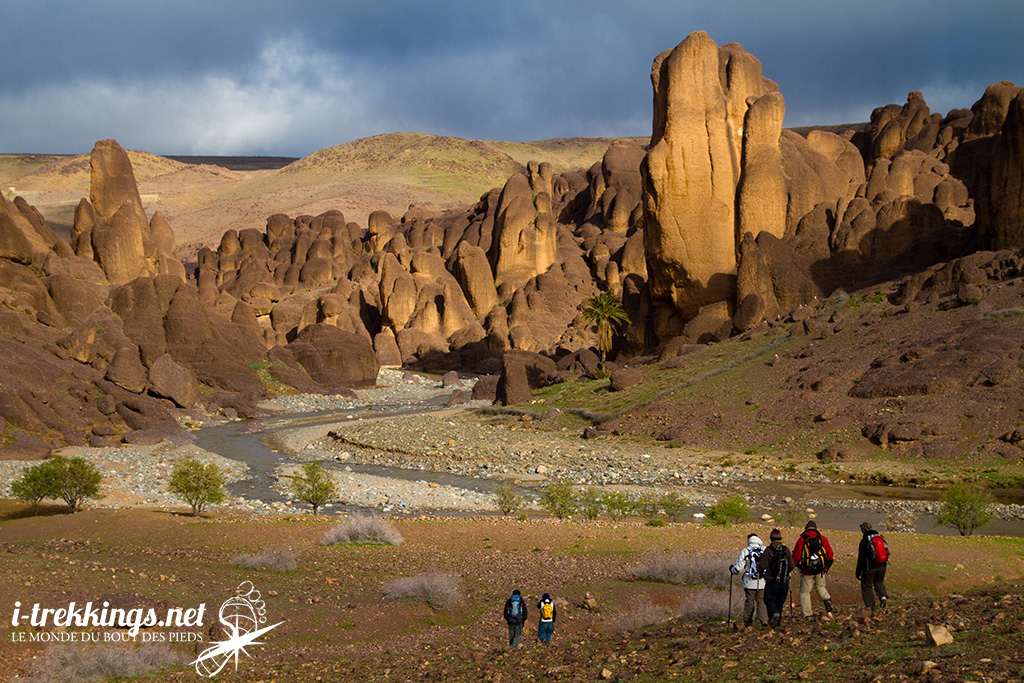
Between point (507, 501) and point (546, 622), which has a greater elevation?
point (546, 622)

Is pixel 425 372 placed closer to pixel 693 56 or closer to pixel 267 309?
pixel 267 309

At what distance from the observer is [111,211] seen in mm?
84688

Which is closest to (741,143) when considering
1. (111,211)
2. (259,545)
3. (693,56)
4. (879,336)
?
(693,56)

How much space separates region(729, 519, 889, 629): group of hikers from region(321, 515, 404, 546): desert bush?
997cm

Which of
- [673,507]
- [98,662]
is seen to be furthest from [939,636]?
[673,507]

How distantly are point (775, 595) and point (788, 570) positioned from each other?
400mm

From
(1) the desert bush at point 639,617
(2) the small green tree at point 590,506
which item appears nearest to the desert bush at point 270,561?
(1) the desert bush at point 639,617

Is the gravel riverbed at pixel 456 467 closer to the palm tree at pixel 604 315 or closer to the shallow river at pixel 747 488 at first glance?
the shallow river at pixel 747 488

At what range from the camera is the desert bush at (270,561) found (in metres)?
16.0

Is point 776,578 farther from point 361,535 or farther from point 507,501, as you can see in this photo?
point 507,501

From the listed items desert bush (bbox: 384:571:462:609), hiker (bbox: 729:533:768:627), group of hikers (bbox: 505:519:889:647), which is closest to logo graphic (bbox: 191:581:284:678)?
desert bush (bbox: 384:571:462:609)

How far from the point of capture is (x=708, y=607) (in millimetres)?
13094

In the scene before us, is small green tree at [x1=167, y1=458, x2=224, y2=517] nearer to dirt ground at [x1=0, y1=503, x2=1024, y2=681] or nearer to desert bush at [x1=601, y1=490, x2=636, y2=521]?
dirt ground at [x1=0, y1=503, x2=1024, y2=681]

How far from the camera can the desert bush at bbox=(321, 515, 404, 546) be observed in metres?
19.3
